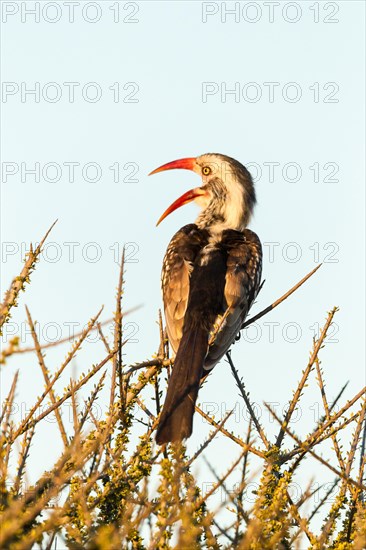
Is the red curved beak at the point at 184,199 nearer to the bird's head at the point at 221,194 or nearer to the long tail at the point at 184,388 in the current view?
the bird's head at the point at 221,194

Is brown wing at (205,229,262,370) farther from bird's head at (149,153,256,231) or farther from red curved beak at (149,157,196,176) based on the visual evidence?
red curved beak at (149,157,196,176)

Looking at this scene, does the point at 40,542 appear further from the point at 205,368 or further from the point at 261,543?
the point at 205,368

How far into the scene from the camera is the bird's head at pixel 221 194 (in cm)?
736

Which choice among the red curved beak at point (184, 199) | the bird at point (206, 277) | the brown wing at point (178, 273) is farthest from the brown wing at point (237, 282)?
the red curved beak at point (184, 199)

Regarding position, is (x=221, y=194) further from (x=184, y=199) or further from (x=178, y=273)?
(x=178, y=273)

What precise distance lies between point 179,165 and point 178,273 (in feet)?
7.48

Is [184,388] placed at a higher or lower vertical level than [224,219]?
lower

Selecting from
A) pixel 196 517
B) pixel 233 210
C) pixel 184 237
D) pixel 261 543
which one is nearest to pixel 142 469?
pixel 196 517

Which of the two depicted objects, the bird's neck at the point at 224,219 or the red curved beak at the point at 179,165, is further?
the red curved beak at the point at 179,165

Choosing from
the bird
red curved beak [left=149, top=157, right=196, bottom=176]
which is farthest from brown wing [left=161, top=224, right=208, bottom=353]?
red curved beak [left=149, top=157, right=196, bottom=176]

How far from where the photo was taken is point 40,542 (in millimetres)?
1967

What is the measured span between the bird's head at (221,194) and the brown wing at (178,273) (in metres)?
0.48

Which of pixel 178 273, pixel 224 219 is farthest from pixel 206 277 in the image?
pixel 224 219

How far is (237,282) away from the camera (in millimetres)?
6094
